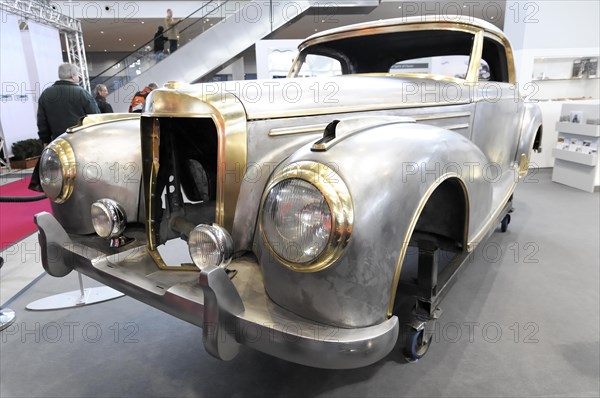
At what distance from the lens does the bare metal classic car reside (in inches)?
50.1

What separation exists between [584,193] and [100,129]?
572 cm

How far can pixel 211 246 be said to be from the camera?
1.53 meters

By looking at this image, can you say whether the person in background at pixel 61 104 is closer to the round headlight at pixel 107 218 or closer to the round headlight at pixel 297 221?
the round headlight at pixel 107 218

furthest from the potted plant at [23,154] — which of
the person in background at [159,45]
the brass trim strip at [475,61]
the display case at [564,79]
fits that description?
the display case at [564,79]

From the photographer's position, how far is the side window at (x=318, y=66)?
3.44m


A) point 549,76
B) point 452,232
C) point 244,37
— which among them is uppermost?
point 244,37

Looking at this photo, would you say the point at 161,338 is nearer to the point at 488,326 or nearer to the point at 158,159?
the point at 158,159

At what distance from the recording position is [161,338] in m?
2.34

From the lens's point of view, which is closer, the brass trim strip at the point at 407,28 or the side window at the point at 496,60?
the brass trim strip at the point at 407,28

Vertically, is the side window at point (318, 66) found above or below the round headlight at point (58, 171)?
above

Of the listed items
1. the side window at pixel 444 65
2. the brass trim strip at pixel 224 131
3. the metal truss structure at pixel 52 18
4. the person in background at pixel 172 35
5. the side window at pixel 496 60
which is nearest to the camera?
the brass trim strip at pixel 224 131

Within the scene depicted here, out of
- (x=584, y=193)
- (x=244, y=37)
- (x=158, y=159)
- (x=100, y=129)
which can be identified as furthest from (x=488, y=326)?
(x=244, y=37)

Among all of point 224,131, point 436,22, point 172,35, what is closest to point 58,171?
point 224,131

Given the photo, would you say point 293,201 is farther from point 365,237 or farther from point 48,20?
point 48,20
